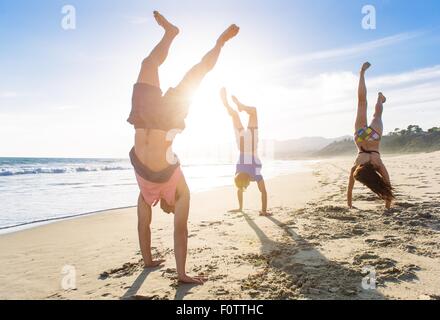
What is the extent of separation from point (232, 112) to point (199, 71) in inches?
167

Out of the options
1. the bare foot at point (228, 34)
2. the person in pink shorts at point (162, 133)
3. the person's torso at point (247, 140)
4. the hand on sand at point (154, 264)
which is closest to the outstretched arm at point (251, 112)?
the person's torso at point (247, 140)

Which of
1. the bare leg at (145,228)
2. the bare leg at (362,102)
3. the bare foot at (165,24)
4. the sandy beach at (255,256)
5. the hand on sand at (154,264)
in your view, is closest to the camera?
the sandy beach at (255,256)

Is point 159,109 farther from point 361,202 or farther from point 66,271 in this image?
point 361,202

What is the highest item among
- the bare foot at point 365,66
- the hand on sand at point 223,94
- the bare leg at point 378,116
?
the bare foot at point 365,66

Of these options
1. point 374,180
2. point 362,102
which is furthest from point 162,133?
point 362,102

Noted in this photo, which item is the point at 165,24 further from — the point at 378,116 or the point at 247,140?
the point at 378,116

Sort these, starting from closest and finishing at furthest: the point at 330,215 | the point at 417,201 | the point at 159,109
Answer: the point at 159,109 → the point at 330,215 → the point at 417,201

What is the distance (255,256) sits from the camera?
443 centimetres

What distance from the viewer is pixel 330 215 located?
6668 mm

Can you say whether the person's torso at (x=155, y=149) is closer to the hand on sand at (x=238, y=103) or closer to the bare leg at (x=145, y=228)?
the bare leg at (x=145, y=228)

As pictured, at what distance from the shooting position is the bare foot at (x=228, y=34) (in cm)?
404
